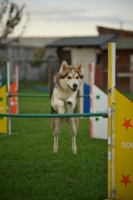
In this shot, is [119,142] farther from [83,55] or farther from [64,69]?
[83,55]

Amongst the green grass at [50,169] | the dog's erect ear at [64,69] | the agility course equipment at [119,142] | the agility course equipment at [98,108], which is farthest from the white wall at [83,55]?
the agility course equipment at [119,142]

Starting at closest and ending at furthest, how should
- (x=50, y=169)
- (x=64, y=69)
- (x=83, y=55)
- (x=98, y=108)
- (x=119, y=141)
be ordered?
(x=119, y=141)
(x=64, y=69)
(x=50, y=169)
(x=98, y=108)
(x=83, y=55)

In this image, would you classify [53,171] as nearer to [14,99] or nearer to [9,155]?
[9,155]

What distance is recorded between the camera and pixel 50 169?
5980 mm

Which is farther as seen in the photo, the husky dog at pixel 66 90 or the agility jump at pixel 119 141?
the husky dog at pixel 66 90

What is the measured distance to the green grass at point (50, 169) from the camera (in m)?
4.89

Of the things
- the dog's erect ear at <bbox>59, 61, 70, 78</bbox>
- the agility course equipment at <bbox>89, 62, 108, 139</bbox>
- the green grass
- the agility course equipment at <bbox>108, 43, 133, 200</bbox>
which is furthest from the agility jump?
the agility course equipment at <bbox>89, 62, 108, 139</bbox>

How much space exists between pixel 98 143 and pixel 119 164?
371 centimetres

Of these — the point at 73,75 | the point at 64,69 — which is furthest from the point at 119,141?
the point at 64,69

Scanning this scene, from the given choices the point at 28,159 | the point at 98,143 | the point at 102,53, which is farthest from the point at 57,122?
the point at 102,53

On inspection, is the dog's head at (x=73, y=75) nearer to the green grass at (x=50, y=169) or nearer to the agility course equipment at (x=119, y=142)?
the agility course equipment at (x=119, y=142)

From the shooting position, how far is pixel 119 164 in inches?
178

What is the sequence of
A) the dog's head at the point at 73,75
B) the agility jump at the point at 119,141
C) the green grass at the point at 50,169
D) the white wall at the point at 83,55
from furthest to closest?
the white wall at the point at 83,55 → the green grass at the point at 50,169 → the dog's head at the point at 73,75 → the agility jump at the point at 119,141

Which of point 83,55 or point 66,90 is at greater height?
point 83,55
